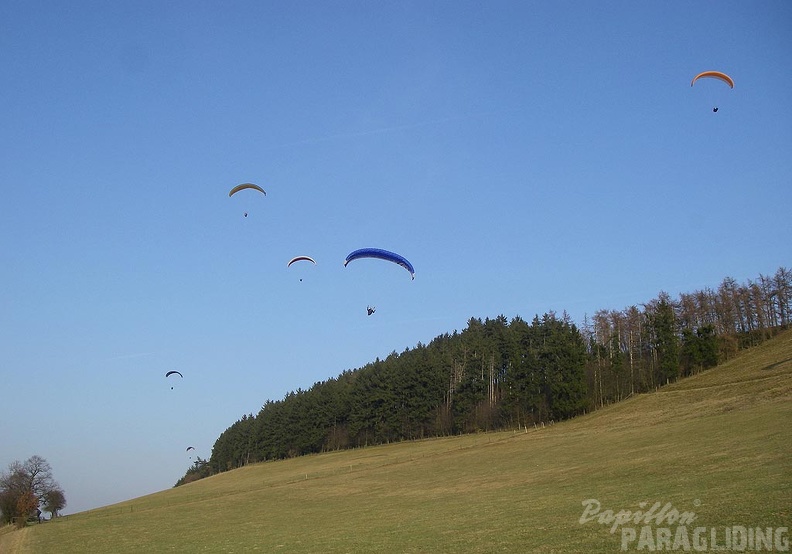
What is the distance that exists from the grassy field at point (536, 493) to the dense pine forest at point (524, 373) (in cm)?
1416

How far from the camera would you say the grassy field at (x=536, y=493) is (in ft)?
69.2

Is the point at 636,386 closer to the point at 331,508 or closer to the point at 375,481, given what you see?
the point at 375,481

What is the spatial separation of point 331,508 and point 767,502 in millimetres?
29947

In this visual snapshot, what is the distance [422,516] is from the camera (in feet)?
102

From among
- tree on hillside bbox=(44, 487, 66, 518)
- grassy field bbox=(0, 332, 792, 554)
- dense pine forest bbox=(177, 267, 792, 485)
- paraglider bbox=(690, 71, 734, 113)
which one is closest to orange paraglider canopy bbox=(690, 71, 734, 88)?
paraglider bbox=(690, 71, 734, 113)

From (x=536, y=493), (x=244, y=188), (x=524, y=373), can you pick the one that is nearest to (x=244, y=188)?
(x=244, y=188)

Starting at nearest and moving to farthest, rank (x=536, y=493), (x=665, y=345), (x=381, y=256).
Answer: (x=536, y=493), (x=381, y=256), (x=665, y=345)

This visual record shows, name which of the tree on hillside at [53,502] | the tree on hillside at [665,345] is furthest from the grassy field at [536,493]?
the tree on hillside at [53,502]

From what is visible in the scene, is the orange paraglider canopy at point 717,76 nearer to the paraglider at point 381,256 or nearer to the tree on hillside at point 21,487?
the paraglider at point 381,256

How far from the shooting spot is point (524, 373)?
92.3 metres

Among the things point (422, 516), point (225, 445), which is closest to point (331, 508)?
point (422, 516)

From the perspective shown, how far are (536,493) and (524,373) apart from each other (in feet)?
199

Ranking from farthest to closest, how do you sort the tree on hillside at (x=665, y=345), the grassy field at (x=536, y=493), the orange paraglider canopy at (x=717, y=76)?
the tree on hillside at (x=665, y=345) < the orange paraglider canopy at (x=717, y=76) < the grassy field at (x=536, y=493)

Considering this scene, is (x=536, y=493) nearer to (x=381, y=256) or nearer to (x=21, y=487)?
(x=381, y=256)
